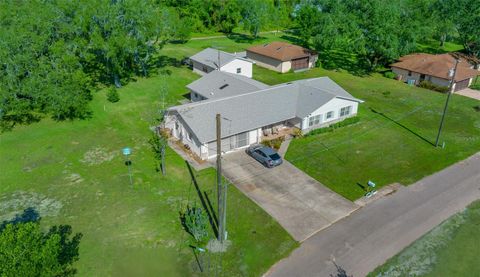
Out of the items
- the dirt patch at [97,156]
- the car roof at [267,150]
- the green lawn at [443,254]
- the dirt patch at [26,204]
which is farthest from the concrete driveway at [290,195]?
the dirt patch at [26,204]

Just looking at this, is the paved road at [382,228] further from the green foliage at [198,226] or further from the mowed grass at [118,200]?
the green foliage at [198,226]

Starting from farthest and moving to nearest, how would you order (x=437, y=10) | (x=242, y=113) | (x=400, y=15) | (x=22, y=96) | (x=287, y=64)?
(x=437, y=10), (x=287, y=64), (x=400, y=15), (x=22, y=96), (x=242, y=113)

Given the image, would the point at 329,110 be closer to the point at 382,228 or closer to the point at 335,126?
the point at 335,126

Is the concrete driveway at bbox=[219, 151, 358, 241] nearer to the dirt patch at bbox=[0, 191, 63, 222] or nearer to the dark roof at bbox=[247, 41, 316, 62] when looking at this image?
the dirt patch at bbox=[0, 191, 63, 222]

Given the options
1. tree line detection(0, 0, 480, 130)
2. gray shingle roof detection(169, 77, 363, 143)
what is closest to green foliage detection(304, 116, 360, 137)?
gray shingle roof detection(169, 77, 363, 143)

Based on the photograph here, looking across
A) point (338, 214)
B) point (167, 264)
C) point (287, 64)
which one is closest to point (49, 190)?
point (167, 264)

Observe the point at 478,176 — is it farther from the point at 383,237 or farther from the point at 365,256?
the point at 365,256
